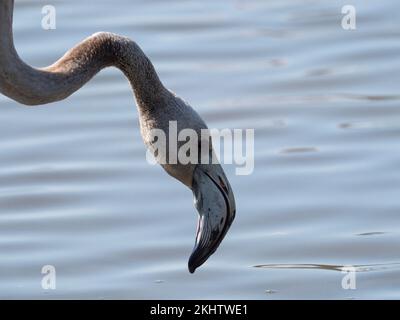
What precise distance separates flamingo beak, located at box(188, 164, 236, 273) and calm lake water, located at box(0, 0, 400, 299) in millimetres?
708

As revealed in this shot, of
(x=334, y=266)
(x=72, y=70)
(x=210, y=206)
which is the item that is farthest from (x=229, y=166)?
(x=72, y=70)

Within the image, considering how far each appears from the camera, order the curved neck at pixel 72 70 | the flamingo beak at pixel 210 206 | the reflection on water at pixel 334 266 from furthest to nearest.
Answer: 1. the reflection on water at pixel 334 266
2. the flamingo beak at pixel 210 206
3. the curved neck at pixel 72 70

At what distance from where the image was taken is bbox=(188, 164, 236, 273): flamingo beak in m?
8.42

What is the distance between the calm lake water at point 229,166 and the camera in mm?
9555

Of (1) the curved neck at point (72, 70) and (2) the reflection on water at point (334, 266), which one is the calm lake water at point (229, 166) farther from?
(1) the curved neck at point (72, 70)

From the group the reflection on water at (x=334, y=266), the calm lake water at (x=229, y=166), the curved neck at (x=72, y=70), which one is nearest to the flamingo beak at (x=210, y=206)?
the curved neck at (x=72, y=70)

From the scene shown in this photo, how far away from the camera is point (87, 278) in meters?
9.50

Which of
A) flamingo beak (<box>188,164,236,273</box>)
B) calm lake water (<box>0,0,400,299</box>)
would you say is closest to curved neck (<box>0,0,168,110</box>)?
flamingo beak (<box>188,164,236,273</box>)

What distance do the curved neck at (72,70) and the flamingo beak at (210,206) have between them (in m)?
0.48

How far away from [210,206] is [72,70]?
3.41ft

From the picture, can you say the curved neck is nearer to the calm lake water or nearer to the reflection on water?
the calm lake water

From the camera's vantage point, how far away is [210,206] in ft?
27.8

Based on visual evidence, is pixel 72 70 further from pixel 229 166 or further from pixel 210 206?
pixel 229 166
